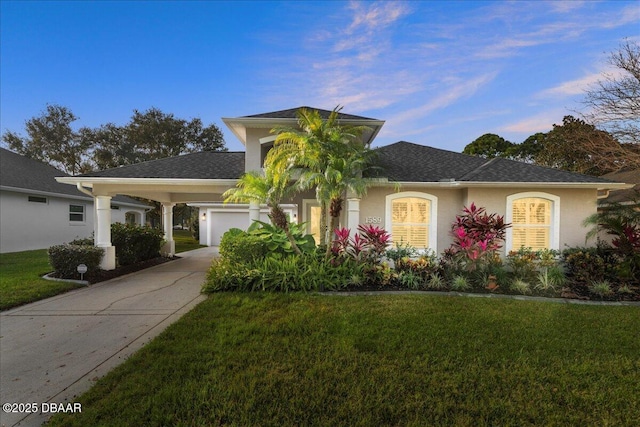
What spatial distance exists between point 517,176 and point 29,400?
10703mm

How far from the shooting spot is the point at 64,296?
6734 millimetres

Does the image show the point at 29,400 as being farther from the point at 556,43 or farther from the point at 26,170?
the point at 26,170

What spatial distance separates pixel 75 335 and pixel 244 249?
349 centimetres

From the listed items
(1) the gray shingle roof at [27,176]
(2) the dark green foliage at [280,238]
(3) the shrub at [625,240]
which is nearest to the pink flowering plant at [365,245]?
(2) the dark green foliage at [280,238]

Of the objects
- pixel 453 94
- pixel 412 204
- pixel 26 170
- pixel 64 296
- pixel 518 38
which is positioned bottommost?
pixel 64 296

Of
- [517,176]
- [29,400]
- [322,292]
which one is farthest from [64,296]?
[517,176]

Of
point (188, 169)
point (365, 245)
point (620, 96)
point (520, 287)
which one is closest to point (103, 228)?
point (188, 169)

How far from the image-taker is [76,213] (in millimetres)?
17359

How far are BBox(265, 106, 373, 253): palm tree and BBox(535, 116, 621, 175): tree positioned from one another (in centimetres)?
1190

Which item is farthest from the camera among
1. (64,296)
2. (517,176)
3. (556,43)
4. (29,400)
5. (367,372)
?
(556,43)

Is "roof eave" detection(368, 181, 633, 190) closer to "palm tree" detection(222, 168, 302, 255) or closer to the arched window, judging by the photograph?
the arched window

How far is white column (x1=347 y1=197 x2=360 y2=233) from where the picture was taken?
334 inches

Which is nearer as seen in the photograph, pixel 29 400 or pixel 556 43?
pixel 29 400

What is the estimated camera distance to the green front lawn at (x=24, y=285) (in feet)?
20.4
